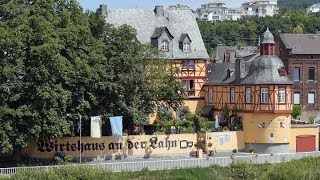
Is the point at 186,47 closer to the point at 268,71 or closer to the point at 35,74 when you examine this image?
the point at 268,71

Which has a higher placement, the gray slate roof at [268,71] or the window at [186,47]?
the window at [186,47]

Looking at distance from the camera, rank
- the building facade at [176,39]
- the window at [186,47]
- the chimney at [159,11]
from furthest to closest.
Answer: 1. the chimney at [159,11]
2. the window at [186,47]
3. the building facade at [176,39]

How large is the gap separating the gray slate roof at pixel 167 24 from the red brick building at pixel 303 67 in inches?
339

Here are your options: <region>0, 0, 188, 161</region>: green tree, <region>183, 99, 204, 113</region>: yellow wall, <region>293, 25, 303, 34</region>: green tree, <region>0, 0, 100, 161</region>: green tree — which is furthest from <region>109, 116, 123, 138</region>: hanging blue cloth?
<region>293, 25, 303, 34</region>: green tree

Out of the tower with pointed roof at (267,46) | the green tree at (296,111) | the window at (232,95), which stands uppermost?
the tower with pointed roof at (267,46)

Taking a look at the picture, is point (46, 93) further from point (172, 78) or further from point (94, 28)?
point (172, 78)

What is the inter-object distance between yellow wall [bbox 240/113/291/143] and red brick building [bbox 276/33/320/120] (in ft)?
48.3

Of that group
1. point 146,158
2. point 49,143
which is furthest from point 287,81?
point 49,143

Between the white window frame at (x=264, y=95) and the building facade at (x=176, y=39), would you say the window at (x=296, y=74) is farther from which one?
the white window frame at (x=264, y=95)

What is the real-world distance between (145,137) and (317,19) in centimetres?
10086

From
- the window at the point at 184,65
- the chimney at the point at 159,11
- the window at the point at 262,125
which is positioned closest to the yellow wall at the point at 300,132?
the window at the point at 262,125

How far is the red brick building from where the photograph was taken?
69875 millimetres

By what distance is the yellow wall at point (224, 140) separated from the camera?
54844 mm

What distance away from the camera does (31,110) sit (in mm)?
46438
